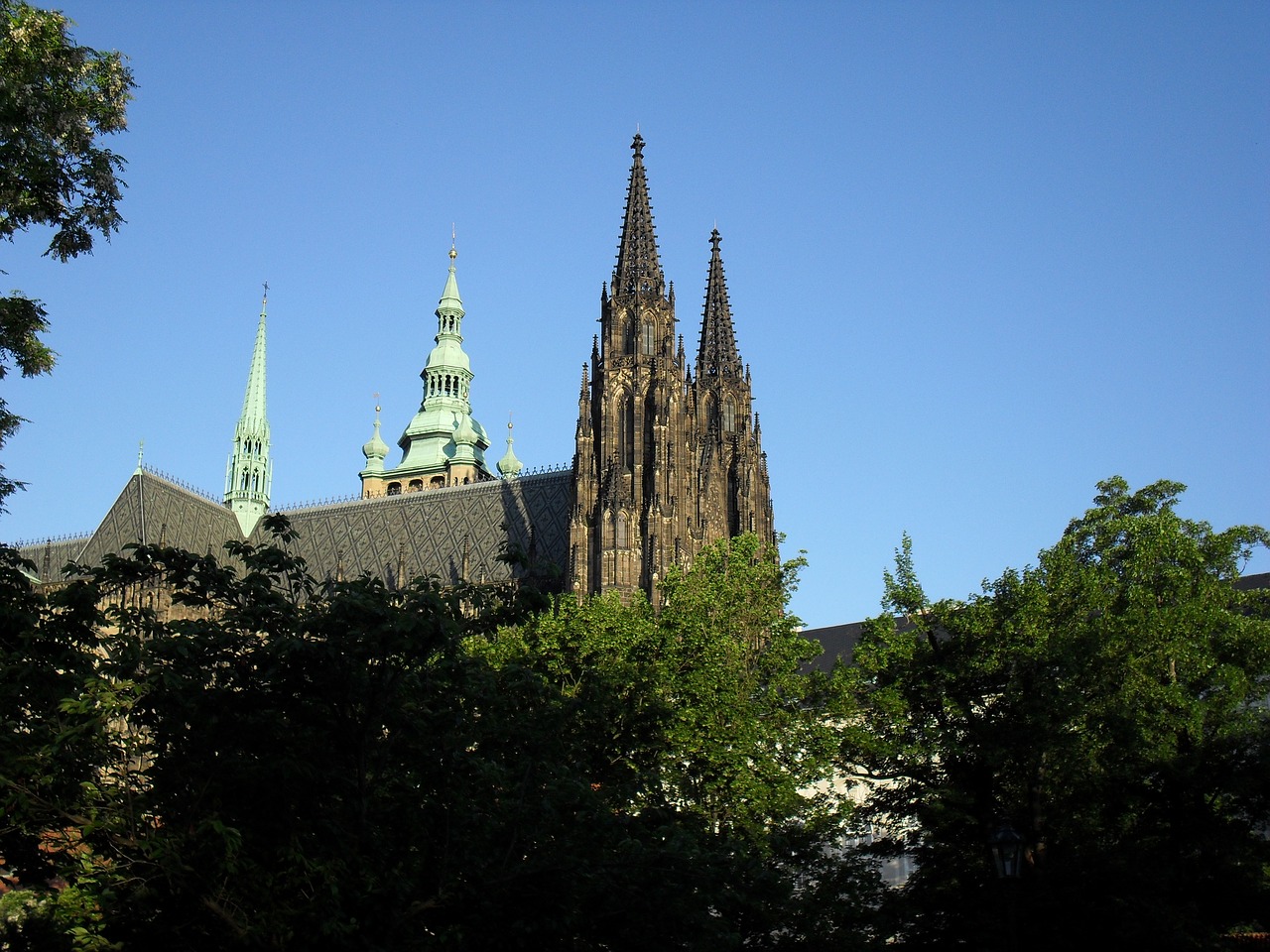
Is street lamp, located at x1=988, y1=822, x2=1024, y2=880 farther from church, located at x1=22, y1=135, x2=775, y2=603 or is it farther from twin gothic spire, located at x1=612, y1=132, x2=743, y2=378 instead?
twin gothic spire, located at x1=612, y1=132, x2=743, y2=378

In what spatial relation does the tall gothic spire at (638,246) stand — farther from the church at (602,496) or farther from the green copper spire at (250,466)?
the green copper spire at (250,466)

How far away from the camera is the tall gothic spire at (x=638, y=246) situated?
198ft

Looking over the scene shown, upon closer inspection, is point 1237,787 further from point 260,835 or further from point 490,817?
point 260,835

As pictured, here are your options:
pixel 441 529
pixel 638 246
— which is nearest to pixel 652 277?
pixel 638 246

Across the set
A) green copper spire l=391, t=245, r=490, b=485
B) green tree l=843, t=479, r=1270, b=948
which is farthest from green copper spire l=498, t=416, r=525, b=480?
green tree l=843, t=479, r=1270, b=948

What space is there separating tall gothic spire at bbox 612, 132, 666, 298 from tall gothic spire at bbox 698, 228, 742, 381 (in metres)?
7.01

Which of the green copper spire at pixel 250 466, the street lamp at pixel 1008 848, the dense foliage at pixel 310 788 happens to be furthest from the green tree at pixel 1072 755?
the green copper spire at pixel 250 466

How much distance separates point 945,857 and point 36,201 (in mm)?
21887

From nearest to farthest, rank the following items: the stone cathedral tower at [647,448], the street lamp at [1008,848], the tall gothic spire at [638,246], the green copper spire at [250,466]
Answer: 1. the street lamp at [1008,848]
2. the stone cathedral tower at [647,448]
3. the tall gothic spire at [638,246]
4. the green copper spire at [250,466]

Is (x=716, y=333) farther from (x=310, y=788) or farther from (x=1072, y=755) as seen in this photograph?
(x=310, y=788)

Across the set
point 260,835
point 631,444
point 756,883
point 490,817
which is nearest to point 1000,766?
point 756,883

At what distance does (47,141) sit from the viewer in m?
19.6

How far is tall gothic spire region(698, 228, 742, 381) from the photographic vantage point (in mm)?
66562

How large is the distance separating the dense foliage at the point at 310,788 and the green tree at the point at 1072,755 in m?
12.7
